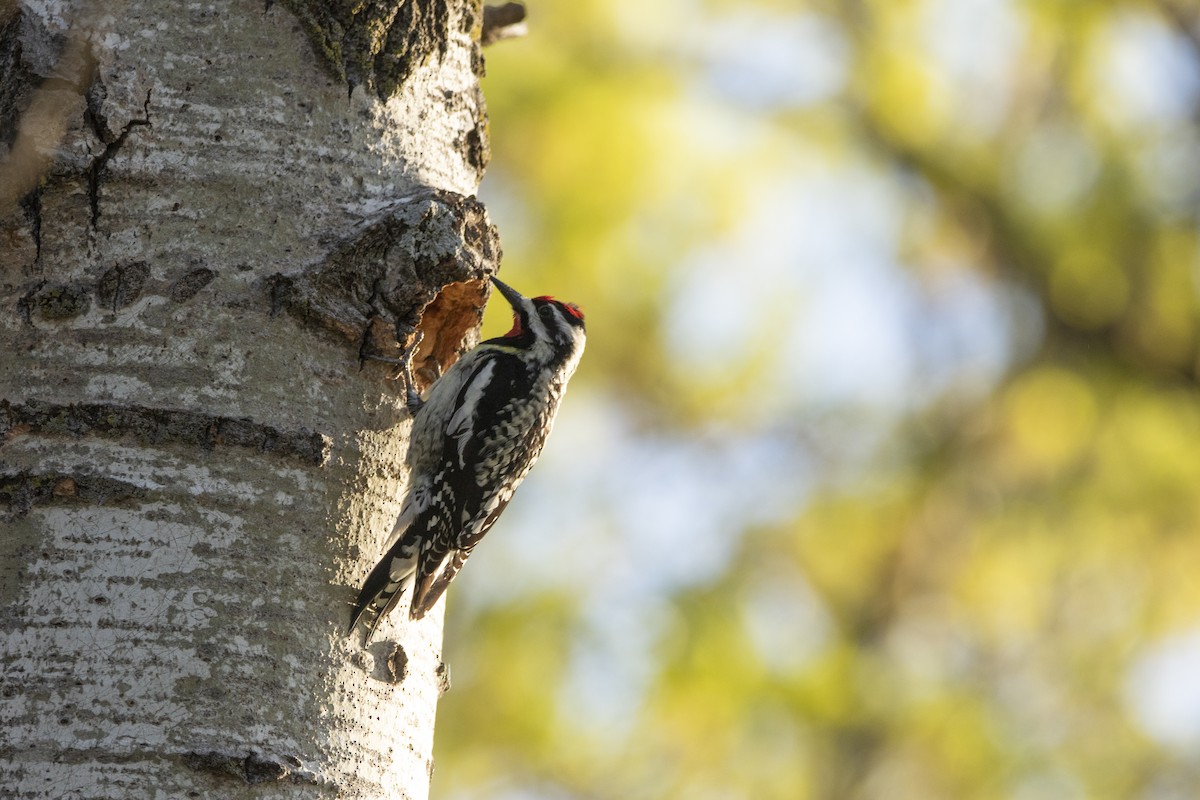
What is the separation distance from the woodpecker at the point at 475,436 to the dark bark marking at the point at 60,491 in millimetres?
482

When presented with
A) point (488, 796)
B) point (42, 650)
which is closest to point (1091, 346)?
point (488, 796)

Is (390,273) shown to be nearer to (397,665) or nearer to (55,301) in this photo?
(55,301)

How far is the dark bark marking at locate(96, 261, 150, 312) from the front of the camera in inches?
78.2

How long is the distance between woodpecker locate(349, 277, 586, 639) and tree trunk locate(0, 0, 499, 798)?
0.71ft

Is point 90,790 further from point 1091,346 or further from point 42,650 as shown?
point 1091,346

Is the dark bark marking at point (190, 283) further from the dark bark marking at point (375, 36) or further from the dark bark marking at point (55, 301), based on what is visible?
the dark bark marking at point (375, 36)

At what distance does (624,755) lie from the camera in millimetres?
7668

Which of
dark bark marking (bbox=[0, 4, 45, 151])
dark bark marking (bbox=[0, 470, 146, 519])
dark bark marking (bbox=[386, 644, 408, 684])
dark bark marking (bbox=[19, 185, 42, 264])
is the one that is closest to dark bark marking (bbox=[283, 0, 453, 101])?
dark bark marking (bbox=[0, 4, 45, 151])

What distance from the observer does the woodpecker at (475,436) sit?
8.25ft

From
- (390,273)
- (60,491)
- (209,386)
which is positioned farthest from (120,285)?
(390,273)

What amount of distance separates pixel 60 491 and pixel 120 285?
1.03ft

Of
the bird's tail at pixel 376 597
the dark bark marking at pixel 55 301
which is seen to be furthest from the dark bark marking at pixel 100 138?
the bird's tail at pixel 376 597

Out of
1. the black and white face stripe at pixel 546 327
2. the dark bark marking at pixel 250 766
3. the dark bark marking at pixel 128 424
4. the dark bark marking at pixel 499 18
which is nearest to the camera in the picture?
the dark bark marking at pixel 250 766

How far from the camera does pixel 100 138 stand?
205 cm
